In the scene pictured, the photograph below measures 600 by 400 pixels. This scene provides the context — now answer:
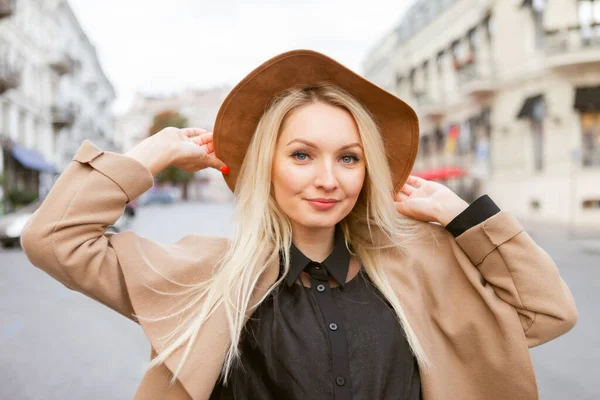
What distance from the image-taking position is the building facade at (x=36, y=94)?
23812 mm

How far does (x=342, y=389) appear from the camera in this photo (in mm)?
1644

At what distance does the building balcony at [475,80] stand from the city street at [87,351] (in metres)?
14.2

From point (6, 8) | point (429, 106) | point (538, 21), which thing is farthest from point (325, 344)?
point (429, 106)

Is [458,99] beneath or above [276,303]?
above

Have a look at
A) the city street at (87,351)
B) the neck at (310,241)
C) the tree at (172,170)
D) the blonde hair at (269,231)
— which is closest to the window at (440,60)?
the city street at (87,351)

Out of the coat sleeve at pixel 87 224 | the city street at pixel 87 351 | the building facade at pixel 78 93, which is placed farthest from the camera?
the building facade at pixel 78 93

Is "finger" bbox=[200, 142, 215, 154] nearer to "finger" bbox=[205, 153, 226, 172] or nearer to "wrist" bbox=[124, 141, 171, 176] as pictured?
"finger" bbox=[205, 153, 226, 172]

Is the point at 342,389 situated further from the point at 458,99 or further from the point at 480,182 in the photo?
the point at 458,99

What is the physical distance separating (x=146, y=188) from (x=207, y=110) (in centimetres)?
8041

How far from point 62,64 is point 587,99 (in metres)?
28.0

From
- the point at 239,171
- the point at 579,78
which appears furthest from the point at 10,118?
the point at 239,171

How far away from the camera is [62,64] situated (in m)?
32.1

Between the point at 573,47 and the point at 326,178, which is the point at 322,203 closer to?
the point at 326,178

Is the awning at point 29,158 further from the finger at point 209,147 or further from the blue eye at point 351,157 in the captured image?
the blue eye at point 351,157
